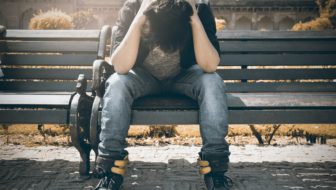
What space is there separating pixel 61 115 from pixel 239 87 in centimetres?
169

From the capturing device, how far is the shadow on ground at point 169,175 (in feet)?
9.49

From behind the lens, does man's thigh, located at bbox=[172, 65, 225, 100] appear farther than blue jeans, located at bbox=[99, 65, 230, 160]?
Yes

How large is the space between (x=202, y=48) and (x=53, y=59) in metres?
1.63

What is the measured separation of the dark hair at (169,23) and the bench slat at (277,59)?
93 cm

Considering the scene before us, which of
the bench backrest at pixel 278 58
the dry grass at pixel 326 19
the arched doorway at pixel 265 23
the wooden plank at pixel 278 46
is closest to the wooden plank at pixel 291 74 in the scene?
the bench backrest at pixel 278 58

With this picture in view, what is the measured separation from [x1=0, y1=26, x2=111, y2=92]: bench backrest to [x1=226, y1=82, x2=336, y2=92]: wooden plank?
1.36 meters

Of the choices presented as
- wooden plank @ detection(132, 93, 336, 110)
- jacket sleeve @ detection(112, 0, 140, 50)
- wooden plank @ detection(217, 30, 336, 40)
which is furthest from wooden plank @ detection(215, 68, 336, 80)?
jacket sleeve @ detection(112, 0, 140, 50)

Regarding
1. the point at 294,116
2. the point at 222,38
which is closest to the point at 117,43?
the point at 222,38

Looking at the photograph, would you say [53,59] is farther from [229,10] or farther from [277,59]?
[229,10]

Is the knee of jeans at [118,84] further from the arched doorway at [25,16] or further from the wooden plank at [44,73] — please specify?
the arched doorway at [25,16]

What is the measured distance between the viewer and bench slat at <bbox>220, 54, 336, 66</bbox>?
3531mm

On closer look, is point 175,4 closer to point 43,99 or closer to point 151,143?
point 43,99

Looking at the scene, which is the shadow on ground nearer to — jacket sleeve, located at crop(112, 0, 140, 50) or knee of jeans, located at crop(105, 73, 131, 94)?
knee of jeans, located at crop(105, 73, 131, 94)

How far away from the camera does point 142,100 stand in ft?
8.89
